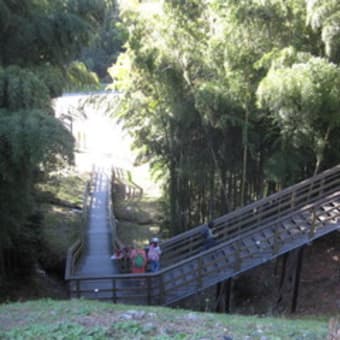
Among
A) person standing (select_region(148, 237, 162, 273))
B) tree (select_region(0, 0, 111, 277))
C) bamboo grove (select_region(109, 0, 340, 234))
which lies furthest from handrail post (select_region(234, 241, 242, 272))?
tree (select_region(0, 0, 111, 277))

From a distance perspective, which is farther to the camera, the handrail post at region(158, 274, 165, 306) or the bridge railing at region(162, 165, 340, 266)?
the bridge railing at region(162, 165, 340, 266)

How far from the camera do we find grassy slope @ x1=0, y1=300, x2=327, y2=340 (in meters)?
4.23

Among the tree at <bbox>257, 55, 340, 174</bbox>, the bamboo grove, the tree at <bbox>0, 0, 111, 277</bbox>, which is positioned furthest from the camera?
the bamboo grove

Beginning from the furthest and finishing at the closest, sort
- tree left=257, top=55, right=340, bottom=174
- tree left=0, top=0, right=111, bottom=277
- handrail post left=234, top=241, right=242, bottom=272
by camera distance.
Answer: handrail post left=234, top=241, right=242, bottom=272 → tree left=257, top=55, right=340, bottom=174 → tree left=0, top=0, right=111, bottom=277

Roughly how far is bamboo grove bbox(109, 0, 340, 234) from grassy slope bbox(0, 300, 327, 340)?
410cm

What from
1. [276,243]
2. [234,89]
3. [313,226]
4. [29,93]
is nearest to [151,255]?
[276,243]

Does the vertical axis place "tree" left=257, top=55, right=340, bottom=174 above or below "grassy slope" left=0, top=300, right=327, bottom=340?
above

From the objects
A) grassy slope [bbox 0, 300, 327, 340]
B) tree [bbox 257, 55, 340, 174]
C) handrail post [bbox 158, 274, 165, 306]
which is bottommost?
grassy slope [bbox 0, 300, 327, 340]

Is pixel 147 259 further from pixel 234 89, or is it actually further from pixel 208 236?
pixel 234 89

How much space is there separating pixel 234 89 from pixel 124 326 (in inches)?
221

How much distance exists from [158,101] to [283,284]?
488 cm

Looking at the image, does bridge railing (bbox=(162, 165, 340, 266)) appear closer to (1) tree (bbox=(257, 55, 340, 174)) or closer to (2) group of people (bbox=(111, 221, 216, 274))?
(2) group of people (bbox=(111, 221, 216, 274))

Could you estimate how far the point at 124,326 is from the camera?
4.40 m

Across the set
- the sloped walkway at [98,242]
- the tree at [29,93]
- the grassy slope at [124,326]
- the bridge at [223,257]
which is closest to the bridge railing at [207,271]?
the bridge at [223,257]
